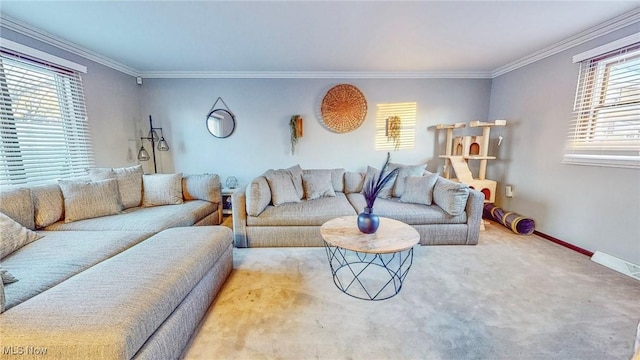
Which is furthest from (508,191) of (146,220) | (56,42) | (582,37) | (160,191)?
(56,42)

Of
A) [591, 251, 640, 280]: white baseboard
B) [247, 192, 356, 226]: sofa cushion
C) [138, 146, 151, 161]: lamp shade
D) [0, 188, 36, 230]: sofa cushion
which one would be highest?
[138, 146, 151, 161]: lamp shade

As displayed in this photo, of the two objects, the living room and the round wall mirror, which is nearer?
the living room

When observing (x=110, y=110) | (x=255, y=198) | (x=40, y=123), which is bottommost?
(x=255, y=198)

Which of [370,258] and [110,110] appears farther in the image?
[110,110]

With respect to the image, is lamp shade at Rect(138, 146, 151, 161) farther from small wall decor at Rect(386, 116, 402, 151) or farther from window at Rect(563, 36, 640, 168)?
window at Rect(563, 36, 640, 168)

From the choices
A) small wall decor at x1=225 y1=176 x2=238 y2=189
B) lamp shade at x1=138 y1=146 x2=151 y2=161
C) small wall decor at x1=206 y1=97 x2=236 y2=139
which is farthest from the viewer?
small wall decor at x1=225 y1=176 x2=238 y2=189

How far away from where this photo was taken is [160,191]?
2846 millimetres

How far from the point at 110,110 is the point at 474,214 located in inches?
182

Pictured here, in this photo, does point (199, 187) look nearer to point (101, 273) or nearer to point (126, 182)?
point (126, 182)

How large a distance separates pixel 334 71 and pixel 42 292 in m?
3.65

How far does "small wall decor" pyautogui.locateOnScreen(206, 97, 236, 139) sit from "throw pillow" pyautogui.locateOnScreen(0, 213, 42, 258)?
2.40 metres

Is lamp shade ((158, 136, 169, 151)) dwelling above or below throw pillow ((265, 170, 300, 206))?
above

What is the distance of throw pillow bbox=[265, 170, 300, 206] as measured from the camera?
2.89 metres

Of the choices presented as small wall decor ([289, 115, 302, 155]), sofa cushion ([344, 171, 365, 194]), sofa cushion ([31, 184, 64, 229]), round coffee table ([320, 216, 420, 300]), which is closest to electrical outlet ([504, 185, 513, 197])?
sofa cushion ([344, 171, 365, 194])
